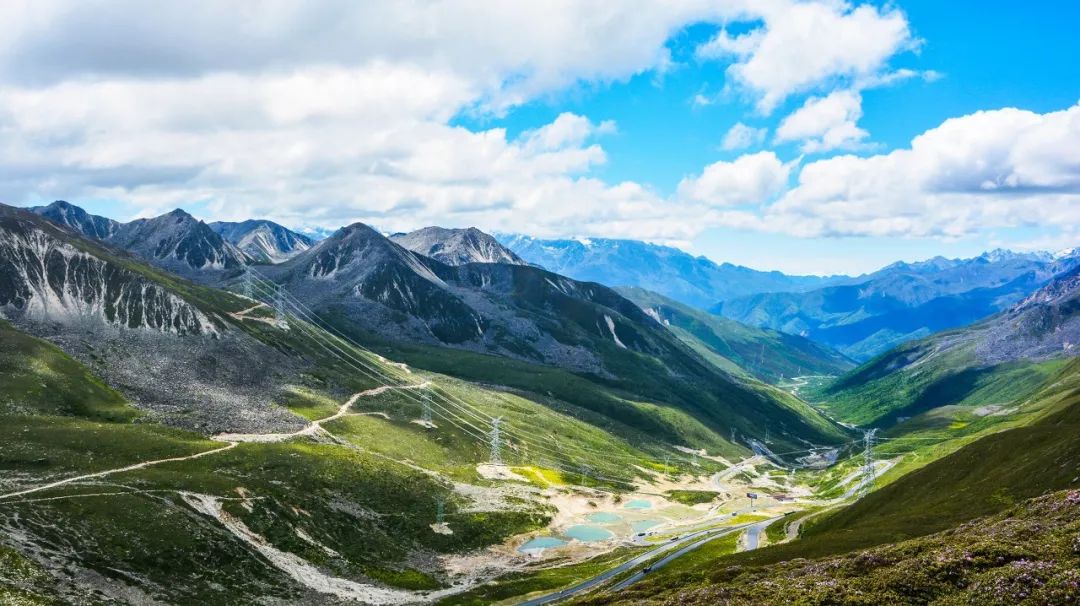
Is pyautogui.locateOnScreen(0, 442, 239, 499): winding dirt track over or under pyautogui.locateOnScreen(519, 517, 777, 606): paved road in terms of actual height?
over

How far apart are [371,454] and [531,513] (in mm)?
49552

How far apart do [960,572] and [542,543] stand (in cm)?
12838

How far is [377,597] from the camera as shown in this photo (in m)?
132

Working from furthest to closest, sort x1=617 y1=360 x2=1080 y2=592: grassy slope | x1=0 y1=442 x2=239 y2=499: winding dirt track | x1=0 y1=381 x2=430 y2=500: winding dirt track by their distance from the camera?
x1=0 y1=381 x2=430 y2=500: winding dirt track < x1=0 y1=442 x2=239 y2=499: winding dirt track < x1=617 y1=360 x2=1080 y2=592: grassy slope

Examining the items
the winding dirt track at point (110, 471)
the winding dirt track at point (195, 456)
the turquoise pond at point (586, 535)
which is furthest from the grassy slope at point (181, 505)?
the turquoise pond at point (586, 535)

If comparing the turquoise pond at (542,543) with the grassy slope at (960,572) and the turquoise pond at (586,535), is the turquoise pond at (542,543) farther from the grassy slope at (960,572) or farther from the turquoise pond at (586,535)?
the grassy slope at (960,572)

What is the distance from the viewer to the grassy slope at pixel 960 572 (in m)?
58.4

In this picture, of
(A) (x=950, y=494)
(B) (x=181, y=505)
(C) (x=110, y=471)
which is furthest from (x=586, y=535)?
(C) (x=110, y=471)

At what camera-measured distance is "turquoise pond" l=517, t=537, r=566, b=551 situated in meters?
177

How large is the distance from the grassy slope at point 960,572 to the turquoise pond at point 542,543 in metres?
94.9

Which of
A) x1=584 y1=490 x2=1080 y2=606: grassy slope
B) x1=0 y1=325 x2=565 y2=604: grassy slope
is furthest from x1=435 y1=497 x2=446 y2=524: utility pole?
x1=584 y1=490 x2=1080 y2=606: grassy slope

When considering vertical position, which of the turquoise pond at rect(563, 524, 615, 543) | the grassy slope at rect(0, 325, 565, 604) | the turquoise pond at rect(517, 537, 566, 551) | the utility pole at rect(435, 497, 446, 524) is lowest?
the turquoise pond at rect(563, 524, 615, 543)

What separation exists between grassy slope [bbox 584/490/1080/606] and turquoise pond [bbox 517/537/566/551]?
9486 centimetres

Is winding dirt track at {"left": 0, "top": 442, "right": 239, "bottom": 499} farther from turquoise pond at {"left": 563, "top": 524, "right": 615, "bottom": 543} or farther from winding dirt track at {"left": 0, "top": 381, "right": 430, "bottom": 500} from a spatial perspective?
turquoise pond at {"left": 563, "top": 524, "right": 615, "bottom": 543}
